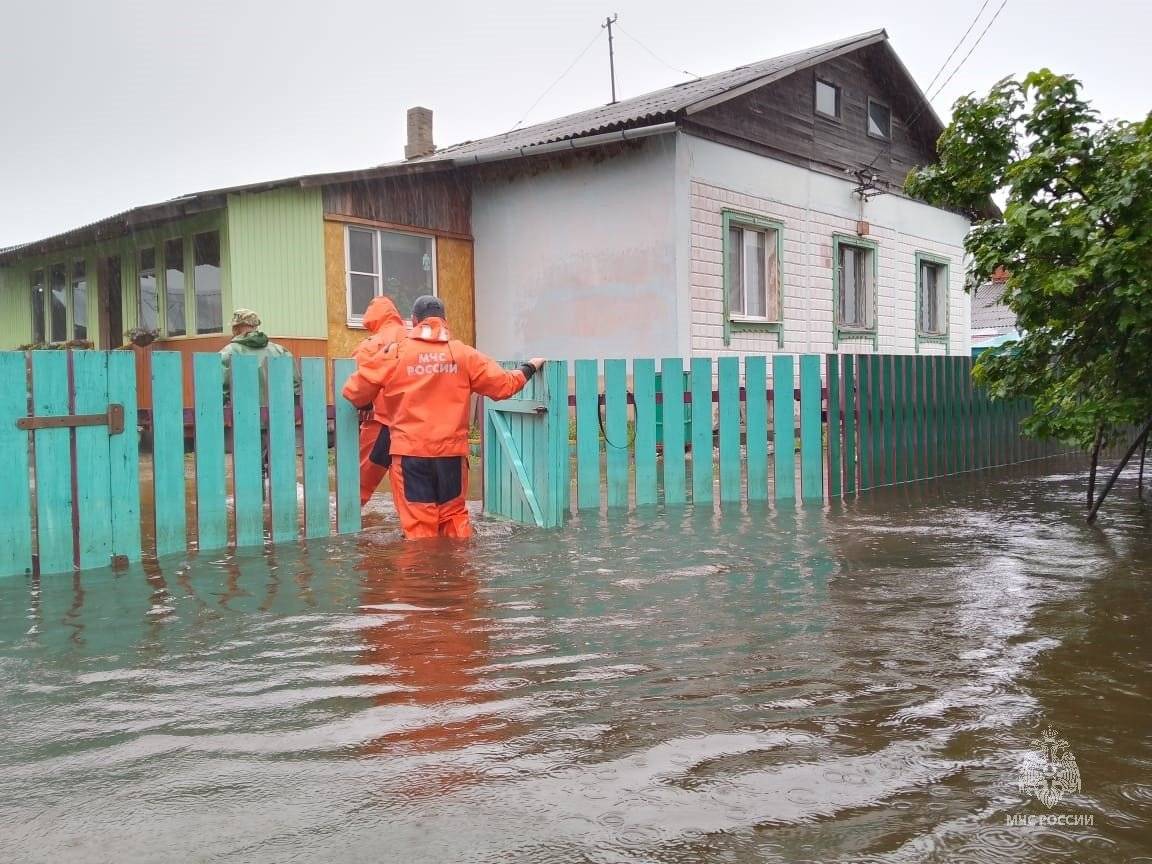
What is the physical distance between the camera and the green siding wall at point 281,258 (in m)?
14.5

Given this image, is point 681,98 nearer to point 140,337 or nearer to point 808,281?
point 808,281

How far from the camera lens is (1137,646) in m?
3.91

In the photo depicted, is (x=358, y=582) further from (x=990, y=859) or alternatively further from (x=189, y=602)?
(x=990, y=859)

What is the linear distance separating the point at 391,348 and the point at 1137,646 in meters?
4.33

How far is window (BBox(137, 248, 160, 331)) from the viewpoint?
17297 millimetres

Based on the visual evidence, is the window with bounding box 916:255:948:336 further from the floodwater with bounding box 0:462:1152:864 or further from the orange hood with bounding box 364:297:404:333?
the orange hood with bounding box 364:297:404:333

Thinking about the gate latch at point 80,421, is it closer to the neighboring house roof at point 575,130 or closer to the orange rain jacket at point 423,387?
the orange rain jacket at point 423,387

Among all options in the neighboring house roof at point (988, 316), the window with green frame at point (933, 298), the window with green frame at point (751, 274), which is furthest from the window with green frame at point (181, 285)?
the neighboring house roof at point (988, 316)

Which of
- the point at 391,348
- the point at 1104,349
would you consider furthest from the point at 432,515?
the point at 1104,349

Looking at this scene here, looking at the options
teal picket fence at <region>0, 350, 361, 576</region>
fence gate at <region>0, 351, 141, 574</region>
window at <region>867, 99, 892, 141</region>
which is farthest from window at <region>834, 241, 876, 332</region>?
fence gate at <region>0, 351, 141, 574</region>

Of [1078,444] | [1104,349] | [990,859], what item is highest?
[1104,349]

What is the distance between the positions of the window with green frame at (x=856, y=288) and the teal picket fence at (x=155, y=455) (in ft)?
41.8

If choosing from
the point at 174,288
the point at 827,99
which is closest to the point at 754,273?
the point at 827,99

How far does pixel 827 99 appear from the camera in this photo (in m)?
17.6
